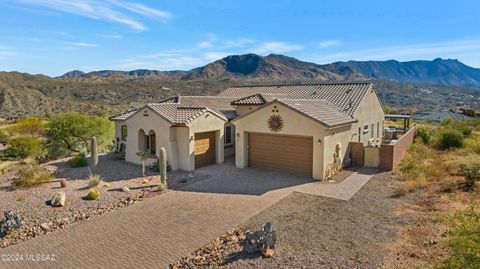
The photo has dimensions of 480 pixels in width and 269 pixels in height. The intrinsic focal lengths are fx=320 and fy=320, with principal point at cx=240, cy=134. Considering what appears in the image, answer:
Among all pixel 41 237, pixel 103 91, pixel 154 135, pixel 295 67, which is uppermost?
pixel 295 67

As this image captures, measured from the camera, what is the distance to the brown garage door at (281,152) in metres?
17.9

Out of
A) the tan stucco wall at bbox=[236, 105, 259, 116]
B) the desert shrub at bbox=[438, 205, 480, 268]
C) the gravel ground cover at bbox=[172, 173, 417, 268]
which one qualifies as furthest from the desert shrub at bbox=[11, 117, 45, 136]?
the desert shrub at bbox=[438, 205, 480, 268]

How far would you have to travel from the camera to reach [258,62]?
549 feet

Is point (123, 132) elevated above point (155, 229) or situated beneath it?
elevated above

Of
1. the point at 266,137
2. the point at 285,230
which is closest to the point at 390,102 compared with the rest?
the point at 266,137

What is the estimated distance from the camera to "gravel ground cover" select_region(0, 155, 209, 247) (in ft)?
38.0

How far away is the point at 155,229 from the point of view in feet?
36.0

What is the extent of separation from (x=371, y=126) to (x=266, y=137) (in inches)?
450

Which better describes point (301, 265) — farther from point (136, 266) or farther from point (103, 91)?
point (103, 91)

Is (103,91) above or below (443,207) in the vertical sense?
above

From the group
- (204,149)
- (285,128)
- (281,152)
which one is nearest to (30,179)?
(204,149)

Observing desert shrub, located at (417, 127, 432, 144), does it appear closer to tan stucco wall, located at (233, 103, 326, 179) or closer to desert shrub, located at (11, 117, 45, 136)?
tan stucco wall, located at (233, 103, 326, 179)

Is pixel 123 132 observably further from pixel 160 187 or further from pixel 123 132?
pixel 160 187

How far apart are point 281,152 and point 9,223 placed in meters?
13.2
